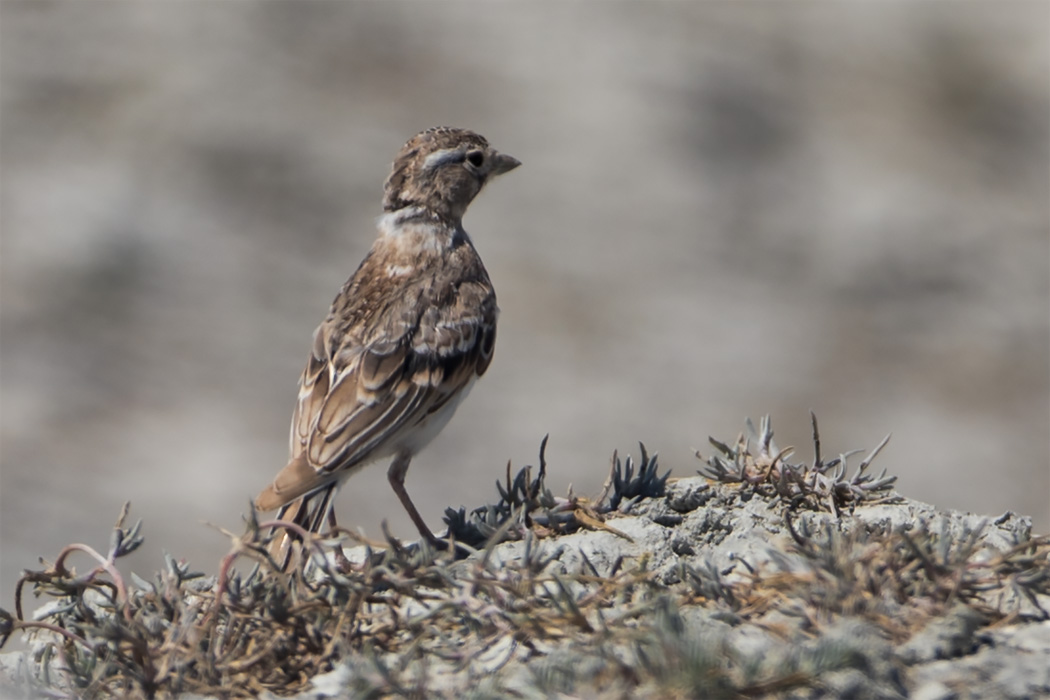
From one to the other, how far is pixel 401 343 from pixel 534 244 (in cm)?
1194

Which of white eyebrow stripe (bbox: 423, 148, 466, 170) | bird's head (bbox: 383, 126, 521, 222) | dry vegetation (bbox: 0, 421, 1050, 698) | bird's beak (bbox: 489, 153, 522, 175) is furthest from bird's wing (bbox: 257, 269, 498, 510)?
dry vegetation (bbox: 0, 421, 1050, 698)

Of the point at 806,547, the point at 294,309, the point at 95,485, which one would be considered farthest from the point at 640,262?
the point at 806,547

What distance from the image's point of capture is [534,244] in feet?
59.6

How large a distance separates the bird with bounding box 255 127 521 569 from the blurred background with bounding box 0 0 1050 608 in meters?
7.00

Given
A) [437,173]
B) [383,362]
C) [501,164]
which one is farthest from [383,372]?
[501,164]

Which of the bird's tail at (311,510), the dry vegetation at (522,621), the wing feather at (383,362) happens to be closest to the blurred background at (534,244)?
the wing feather at (383,362)

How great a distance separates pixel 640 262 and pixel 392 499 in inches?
206

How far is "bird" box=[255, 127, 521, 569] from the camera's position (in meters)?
5.68

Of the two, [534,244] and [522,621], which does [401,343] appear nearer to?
[522,621]

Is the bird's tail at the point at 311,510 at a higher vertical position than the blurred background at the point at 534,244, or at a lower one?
lower

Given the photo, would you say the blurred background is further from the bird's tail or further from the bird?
the bird's tail

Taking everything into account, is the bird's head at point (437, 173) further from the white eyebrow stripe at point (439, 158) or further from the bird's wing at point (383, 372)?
the bird's wing at point (383, 372)

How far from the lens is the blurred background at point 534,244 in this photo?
15.8 meters

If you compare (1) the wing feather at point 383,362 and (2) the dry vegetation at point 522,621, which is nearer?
(2) the dry vegetation at point 522,621
